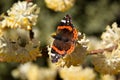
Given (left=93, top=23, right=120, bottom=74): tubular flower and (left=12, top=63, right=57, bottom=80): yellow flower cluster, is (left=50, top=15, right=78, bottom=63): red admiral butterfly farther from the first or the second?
(left=12, top=63, right=57, bottom=80): yellow flower cluster

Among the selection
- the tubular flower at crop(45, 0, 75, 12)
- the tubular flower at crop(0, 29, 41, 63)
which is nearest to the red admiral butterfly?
the tubular flower at crop(0, 29, 41, 63)

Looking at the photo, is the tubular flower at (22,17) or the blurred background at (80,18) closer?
the tubular flower at (22,17)

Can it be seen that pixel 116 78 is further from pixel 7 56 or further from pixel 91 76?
pixel 7 56

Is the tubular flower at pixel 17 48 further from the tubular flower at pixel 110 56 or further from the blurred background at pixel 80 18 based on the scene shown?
the blurred background at pixel 80 18

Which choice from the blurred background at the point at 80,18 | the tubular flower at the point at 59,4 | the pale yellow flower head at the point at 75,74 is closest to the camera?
the tubular flower at the point at 59,4

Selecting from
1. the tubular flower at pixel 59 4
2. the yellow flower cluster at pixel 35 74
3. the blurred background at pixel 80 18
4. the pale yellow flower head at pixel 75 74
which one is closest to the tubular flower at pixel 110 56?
the tubular flower at pixel 59 4

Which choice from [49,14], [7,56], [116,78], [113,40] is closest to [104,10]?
[49,14]

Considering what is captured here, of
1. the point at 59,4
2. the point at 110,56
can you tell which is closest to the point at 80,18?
the point at 59,4
